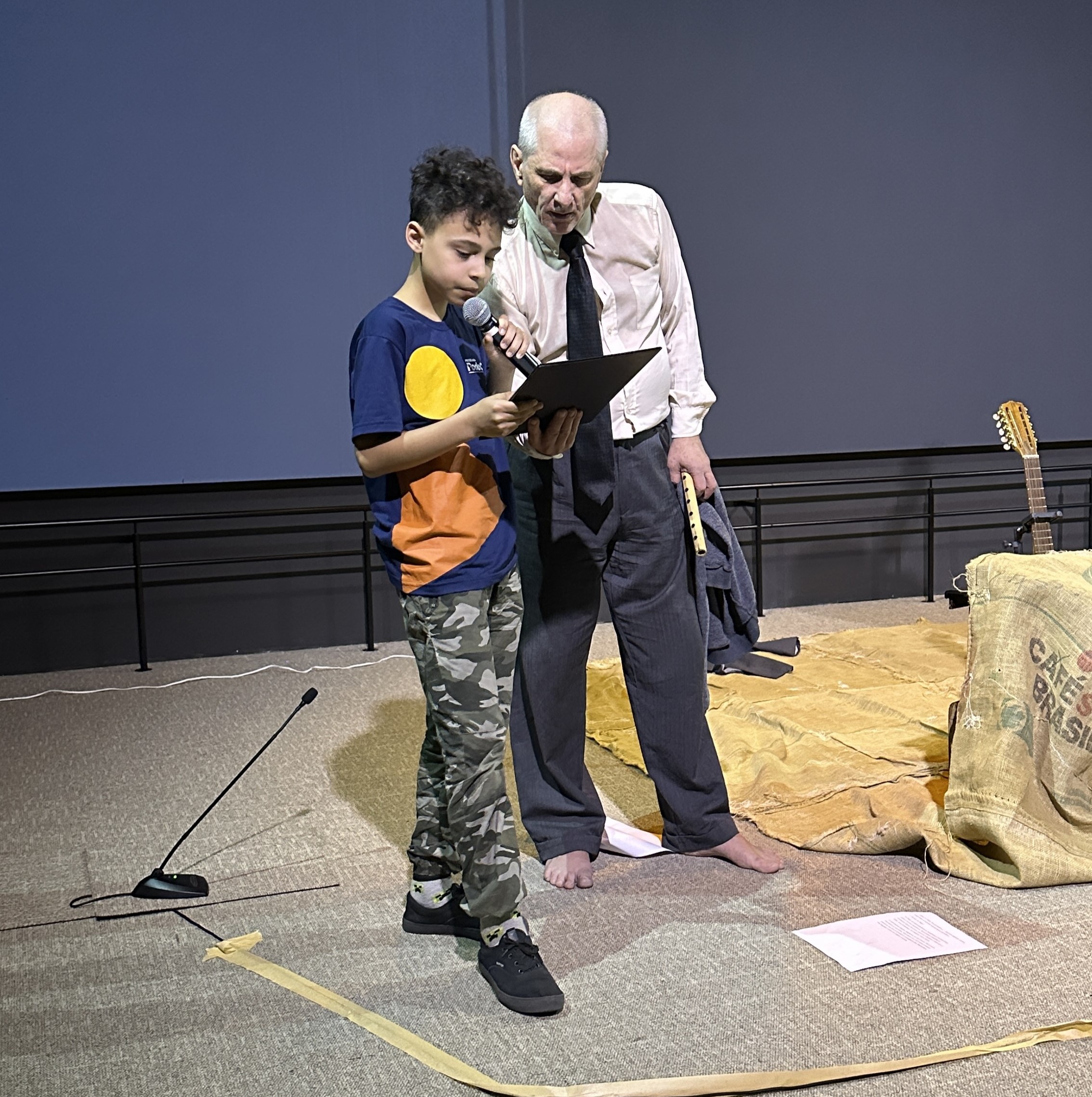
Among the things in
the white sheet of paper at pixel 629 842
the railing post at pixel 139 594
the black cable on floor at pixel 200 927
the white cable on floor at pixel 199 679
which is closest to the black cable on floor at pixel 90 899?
the black cable on floor at pixel 200 927

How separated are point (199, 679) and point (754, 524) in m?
2.30

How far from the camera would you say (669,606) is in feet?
7.49

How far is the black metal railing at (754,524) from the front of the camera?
421 centimetres

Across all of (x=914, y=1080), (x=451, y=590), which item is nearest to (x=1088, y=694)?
(x=914, y=1080)

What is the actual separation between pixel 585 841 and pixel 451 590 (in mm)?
784

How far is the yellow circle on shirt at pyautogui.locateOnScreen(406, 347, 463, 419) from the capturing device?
Answer: 1.75m

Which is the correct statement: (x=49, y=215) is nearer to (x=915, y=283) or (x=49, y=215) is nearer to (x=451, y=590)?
(x=451, y=590)

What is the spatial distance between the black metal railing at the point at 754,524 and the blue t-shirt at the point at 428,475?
2.58 meters

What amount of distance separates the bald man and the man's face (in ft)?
0.17

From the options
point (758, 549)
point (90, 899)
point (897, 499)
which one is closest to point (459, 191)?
point (90, 899)

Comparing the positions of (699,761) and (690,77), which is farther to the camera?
(690,77)

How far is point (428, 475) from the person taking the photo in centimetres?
178

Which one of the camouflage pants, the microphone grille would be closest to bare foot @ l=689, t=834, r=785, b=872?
the camouflage pants

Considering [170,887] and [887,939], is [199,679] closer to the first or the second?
[170,887]
